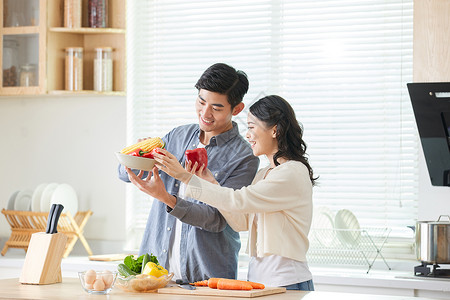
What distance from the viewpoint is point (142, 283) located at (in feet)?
7.46

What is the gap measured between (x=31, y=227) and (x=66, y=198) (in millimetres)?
264

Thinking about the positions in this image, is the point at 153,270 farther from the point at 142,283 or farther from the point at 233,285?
the point at 233,285

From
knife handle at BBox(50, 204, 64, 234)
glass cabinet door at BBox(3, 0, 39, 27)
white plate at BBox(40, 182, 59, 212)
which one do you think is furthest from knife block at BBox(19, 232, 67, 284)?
glass cabinet door at BBox(3, 0, 39, 27)

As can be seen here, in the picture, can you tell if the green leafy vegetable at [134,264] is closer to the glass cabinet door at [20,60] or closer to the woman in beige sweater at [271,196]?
the woman in beige sweater at [271,196]

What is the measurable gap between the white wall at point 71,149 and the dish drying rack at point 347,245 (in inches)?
48.2

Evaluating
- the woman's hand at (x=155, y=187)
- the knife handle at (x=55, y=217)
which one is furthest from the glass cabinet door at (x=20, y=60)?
the woman's hand at (x=155, y=187)

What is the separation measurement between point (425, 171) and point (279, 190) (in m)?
1.49

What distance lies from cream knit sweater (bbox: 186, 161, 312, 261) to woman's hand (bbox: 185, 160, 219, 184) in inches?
5.1

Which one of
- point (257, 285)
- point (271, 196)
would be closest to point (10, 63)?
point (271, 196)

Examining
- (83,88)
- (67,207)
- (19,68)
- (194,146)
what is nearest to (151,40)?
(83,88)

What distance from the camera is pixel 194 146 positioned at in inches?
108

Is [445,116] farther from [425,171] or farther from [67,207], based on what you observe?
[67,207]

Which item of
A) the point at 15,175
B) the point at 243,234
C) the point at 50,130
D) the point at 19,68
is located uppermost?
the point at 19,68

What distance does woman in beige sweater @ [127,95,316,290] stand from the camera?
2330mm
